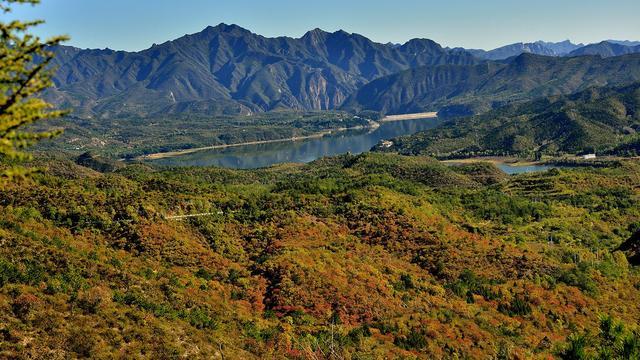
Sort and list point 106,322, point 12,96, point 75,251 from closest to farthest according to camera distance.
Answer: point 12,96, point 106,322, point 75,251

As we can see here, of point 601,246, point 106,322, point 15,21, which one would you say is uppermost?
point 15,21

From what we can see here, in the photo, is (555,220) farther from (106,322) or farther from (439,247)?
(106,322)

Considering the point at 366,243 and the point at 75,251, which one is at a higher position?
the point at 75,251

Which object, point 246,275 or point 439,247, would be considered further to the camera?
point 439,247

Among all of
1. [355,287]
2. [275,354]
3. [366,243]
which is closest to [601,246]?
[366,243]

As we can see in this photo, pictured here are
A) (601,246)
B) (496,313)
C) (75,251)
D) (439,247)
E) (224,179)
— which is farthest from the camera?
(224,179)

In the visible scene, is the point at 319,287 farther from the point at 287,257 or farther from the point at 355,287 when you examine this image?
the point at 287,257
